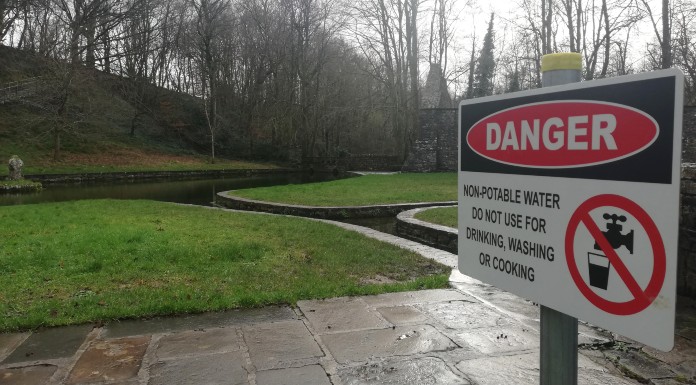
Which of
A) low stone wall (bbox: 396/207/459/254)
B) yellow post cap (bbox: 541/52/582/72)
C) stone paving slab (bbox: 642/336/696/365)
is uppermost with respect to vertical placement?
yellow post cap (bbox: 541/52/582/72)

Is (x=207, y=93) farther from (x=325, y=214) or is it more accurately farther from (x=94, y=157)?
(x=325, y=214)

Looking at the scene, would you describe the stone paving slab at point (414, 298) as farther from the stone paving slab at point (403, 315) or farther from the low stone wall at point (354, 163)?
the low stone wall at point (354, 163)

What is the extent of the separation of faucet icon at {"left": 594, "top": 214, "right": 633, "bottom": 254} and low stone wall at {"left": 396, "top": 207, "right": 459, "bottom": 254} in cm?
629

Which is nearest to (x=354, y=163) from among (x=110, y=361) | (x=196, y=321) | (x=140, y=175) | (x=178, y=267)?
(x=140, y=175)

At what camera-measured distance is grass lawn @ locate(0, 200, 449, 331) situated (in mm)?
4023

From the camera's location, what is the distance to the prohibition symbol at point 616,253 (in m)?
0.97

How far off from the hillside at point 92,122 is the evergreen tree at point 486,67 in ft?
59.7

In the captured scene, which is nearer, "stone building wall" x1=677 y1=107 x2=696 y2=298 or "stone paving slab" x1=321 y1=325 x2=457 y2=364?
"stone paving slab" x1=321 y1=325 x2=457 y2=364

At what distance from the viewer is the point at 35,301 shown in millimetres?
4152

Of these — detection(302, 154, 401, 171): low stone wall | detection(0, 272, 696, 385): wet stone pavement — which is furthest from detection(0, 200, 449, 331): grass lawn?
detection(302, 154, 401, 171): low stone wall

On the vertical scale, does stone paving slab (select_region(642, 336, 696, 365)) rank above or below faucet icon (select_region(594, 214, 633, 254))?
below

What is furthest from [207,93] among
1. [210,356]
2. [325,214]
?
[210,356]

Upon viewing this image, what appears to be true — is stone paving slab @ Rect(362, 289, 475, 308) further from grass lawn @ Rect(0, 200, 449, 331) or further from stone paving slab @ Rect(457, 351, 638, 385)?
stone paving slab @ Rect(457, 351, 638, 385)

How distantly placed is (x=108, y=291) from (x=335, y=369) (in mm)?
2718
